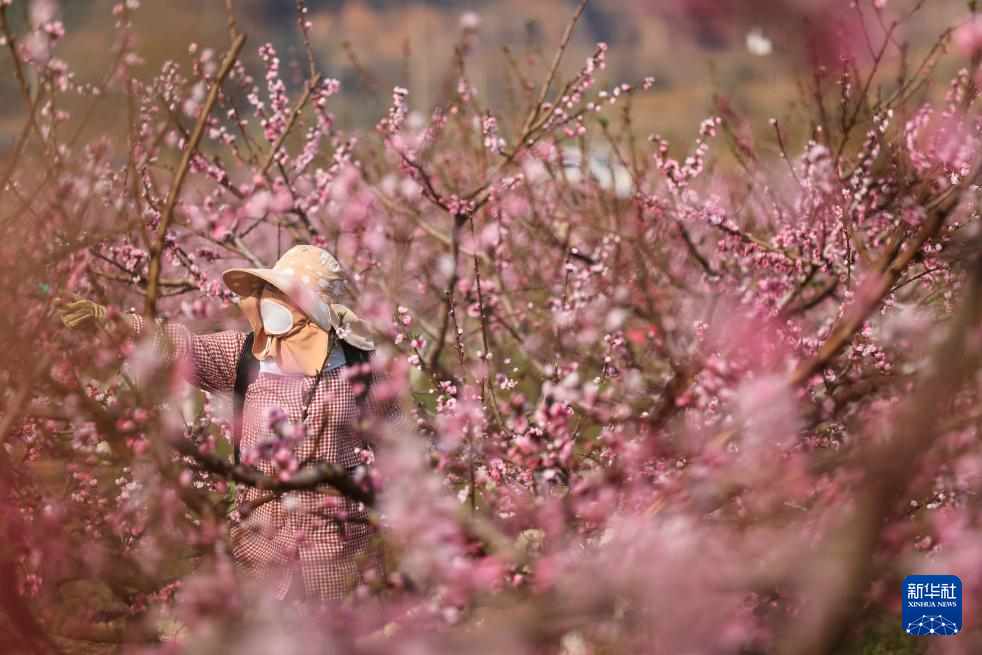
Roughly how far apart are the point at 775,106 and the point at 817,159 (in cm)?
155

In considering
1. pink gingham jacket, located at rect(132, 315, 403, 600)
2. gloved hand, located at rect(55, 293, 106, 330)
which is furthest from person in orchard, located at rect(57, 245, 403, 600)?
gloved hand, located at rect(55, 293, 106, 330)

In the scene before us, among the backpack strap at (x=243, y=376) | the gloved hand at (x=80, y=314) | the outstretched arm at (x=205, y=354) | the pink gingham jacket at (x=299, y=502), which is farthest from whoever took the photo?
the backpack strap at (x=243, y=376)

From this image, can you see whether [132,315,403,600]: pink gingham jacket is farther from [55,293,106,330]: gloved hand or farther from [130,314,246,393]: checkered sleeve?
[55,293,106,330]: gloved hand

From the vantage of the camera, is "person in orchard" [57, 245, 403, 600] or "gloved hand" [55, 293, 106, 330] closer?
"gloved hand" [55, 293, 106, 330]

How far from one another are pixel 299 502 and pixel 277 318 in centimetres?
84

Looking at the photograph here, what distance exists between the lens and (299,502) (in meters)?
3.43

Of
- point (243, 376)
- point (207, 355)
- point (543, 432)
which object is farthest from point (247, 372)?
point (543, 432)

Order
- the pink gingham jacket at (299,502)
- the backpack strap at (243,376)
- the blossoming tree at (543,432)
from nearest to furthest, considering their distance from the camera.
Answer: the blossoming tree at (543,432) → the pink gingham jacket at (299,502) → the backpack strap at (243,376)

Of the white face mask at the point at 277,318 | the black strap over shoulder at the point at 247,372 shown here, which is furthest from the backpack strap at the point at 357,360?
the white face mask at the point at 277,318

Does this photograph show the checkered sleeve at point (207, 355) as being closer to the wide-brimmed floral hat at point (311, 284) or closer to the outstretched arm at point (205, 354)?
the outstretched arm at point (205, 354)

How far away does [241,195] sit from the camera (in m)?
4.86

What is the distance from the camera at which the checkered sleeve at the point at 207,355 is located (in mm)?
3504

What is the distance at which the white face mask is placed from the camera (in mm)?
3494

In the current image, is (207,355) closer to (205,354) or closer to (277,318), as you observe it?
(205,354)
